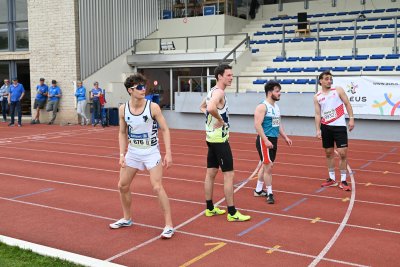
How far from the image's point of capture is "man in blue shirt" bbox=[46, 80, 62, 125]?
2250 centimetres

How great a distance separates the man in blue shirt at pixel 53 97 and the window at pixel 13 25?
Answer: 3.29m

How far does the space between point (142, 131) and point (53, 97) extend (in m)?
18.1

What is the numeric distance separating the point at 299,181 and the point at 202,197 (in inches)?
90.2

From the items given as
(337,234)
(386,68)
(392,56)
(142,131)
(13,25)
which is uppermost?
(13,25)

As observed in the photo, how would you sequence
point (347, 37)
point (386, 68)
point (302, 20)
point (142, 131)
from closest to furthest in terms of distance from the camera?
point (142, 131) < point (386, 68) < point (347, 37) < point (302, 20)

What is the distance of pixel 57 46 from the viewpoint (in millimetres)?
22688

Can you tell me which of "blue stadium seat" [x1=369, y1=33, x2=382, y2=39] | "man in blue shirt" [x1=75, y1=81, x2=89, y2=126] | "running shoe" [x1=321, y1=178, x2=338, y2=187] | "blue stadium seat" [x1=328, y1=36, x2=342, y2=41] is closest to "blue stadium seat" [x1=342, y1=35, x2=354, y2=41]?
"blue stadium seat" [x1=328, y1=36, x2=342, y2=41]

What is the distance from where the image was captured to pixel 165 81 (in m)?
24.6

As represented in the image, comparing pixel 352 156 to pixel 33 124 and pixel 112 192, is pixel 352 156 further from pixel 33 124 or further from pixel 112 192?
pixel 33 124

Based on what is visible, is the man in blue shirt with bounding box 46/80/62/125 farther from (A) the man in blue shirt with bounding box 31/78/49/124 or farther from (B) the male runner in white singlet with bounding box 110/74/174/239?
(B) the male runner in white singlet with bounding box 110/74/174/239

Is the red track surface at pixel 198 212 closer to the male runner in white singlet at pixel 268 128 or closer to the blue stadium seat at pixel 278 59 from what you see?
the male runner in white singlet at pixel 268 128

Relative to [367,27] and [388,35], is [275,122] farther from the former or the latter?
[367,27]

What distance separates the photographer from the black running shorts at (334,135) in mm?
8250

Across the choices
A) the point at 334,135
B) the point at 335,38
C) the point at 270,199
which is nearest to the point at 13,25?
the point at 335,38
